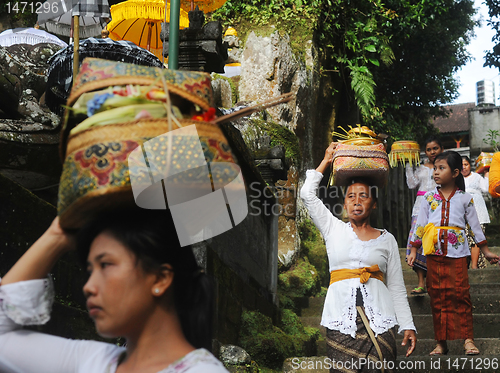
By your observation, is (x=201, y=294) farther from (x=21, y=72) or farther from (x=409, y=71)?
(x=409, y=71)

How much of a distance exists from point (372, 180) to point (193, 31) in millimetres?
1884

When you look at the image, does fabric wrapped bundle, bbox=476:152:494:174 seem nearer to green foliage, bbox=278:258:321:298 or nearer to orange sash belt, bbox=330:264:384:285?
green foliage, bbox=278:258:321:298

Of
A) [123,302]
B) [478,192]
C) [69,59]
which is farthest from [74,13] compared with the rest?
[478,192]

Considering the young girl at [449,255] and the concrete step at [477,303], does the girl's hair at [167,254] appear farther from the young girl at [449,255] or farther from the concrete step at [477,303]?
the concrete step at [477,303]

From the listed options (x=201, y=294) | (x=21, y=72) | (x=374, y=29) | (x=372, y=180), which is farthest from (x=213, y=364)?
(x=374, y=29)

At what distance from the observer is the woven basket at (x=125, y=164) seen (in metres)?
1.36

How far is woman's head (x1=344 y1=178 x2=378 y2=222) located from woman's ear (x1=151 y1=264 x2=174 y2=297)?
2.62 meters

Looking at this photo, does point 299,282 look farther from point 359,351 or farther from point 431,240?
point 359,351

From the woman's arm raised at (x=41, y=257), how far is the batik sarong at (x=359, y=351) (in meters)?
2.50

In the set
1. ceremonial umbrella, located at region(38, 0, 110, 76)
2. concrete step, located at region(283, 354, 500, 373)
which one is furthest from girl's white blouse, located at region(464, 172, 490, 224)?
ceremonial umbrella, located at region(38, 0, 110, 76)

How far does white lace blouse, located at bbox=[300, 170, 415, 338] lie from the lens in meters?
3.69

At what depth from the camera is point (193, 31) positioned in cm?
476

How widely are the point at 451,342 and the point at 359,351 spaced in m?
2.52

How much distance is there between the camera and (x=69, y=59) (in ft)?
13.3
